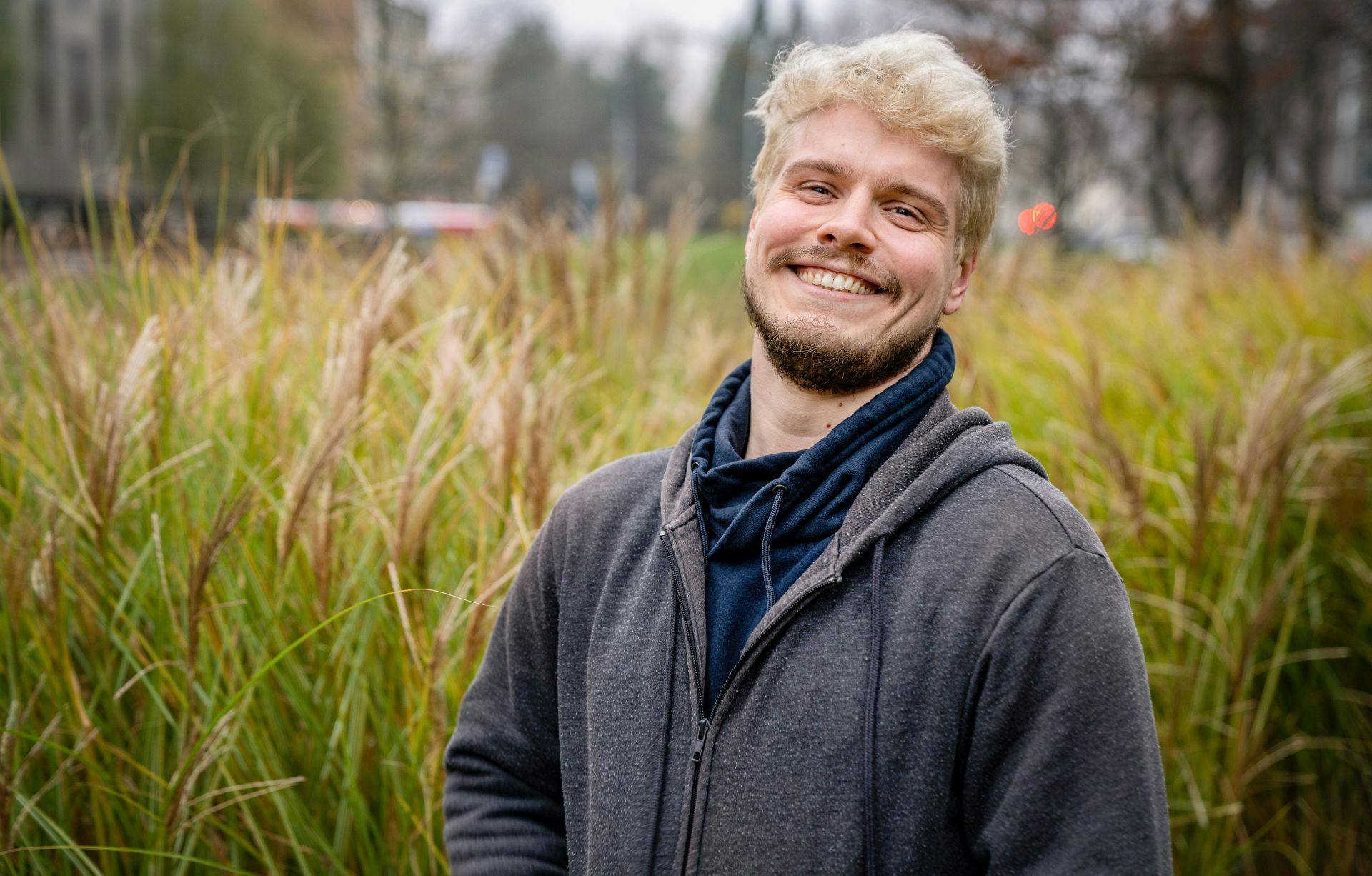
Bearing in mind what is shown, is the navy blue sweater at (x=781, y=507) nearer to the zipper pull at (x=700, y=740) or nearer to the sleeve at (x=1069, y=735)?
the zipper pull at (x=700, y=740)

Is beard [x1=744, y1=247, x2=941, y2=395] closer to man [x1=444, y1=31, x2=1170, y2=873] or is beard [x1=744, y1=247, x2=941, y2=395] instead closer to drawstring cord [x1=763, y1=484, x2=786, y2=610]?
man [x1=444, y1=31, x2=1170, y2=873]

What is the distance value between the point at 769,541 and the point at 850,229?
0.50 meters

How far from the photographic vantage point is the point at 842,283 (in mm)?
1697

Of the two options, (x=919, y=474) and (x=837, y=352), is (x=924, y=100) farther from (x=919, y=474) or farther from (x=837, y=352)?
(x=919, y=474)

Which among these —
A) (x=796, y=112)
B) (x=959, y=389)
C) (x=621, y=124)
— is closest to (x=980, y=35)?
(x=959, y=389)

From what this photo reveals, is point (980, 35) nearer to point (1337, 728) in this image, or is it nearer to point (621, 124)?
point (1337, 728)

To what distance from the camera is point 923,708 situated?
55.4 inches

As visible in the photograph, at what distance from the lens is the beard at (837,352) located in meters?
1.65

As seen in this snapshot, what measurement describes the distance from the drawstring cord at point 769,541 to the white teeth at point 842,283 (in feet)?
1.11

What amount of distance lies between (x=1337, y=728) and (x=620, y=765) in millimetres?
3003

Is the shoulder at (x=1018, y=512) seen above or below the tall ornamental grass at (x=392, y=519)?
above

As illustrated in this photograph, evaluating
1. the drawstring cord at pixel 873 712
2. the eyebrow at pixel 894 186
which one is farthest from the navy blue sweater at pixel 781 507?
the eyebrow at pixel 894 186

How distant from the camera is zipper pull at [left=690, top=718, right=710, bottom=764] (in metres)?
1.52

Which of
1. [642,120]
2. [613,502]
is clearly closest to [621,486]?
[613,502]
